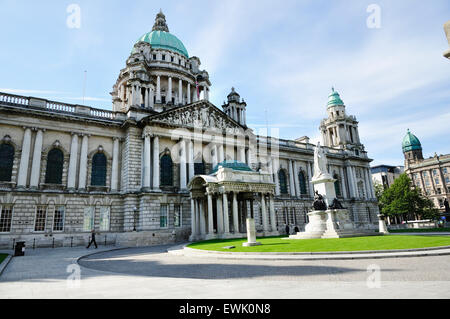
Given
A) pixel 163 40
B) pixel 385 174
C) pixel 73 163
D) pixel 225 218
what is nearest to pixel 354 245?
pixel 225 218

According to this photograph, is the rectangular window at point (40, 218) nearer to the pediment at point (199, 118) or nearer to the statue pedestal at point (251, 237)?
the pediment at point (199, 118)

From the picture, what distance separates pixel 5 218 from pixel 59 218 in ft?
14.7

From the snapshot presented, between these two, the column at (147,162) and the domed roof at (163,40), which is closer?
the column at (147,162)

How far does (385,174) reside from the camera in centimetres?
10512

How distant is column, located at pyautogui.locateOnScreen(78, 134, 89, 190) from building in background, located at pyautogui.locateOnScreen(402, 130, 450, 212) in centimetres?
9188

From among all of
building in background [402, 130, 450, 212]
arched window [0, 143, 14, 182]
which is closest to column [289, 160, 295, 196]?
arched window [0, 143, 14, 182]

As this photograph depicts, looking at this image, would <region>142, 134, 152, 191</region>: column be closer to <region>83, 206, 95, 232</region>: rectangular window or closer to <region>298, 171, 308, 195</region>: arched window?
<region>83, 206, 95, 232</region>: rectangular window

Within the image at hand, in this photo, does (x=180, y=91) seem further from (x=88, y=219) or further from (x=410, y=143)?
(x=410, y=143)

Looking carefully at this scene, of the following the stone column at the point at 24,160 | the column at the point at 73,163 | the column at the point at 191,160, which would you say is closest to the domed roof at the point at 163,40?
the column at the point at 191,160

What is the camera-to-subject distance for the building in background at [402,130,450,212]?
83812 mm

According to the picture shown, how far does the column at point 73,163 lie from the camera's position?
3052cm

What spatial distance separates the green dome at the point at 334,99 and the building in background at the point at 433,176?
44.8m
